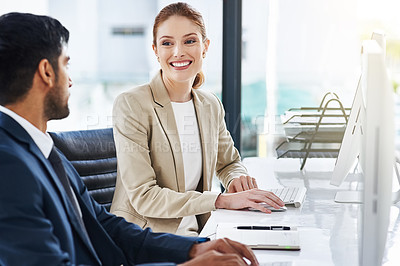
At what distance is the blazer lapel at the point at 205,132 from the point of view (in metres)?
2.11

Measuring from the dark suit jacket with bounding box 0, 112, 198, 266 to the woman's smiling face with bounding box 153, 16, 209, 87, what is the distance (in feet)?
2.71

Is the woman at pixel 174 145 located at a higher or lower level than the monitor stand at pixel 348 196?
higher

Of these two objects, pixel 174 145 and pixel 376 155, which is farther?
pixel 174 145

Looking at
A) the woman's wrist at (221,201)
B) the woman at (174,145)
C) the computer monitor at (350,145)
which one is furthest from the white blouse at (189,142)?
the computer monitor at (350,145)

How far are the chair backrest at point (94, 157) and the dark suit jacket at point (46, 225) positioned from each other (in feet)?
2.17

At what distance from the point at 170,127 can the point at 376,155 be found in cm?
112

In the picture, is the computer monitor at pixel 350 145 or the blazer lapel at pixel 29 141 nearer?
the blazer lapel at pixel 29 141

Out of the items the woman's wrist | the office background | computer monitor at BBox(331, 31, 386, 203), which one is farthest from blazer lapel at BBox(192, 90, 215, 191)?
the office background

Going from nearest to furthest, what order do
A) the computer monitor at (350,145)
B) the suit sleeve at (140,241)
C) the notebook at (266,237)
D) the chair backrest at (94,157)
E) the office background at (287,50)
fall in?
the suit sleeve at (140,241), the notebook at (266,237), the computer monitor at (350,145), the chair backrest at (94,157), the office background at (287,50)

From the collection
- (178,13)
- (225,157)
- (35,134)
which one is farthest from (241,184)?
(35,134)

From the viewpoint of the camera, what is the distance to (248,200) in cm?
182

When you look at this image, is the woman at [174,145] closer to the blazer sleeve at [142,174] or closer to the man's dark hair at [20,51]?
the blazer sleeve at [142,174]

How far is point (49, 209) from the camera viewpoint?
1.03 metres

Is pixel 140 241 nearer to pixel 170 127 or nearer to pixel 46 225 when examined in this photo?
pixel 46 225
